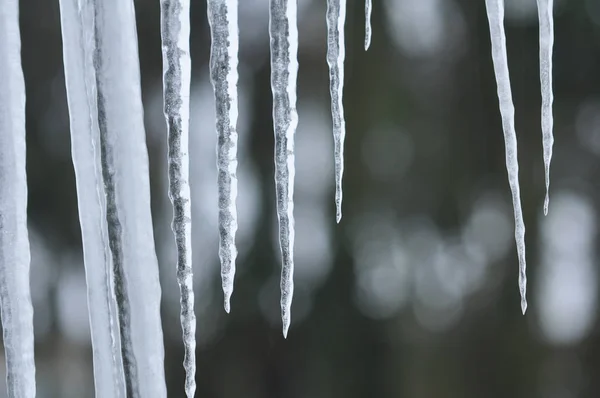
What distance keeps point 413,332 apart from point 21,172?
1.36 m

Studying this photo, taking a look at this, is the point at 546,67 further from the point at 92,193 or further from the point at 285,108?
the point at 92,193

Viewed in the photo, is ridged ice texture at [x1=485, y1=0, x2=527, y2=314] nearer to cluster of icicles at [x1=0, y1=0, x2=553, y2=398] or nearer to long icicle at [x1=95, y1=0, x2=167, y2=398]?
cluster of icicles at [x1=0, y1=0, x2=553, y2=398]

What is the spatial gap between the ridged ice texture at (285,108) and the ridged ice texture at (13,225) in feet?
0.70

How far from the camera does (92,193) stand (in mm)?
612

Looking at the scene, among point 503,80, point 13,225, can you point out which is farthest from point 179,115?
point 503,80

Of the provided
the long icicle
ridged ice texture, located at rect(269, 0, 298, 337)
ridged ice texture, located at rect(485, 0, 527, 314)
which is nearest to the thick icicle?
ridged ice texture, located at rect(485, 0, 527, 314)

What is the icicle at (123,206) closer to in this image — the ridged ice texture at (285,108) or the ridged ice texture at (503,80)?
the ridged ice texture at (285,108)

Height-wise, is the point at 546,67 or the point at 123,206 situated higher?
the point at 546,67

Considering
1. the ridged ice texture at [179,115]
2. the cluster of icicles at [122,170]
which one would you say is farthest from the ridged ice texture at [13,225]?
the ridged ice texture at [179,115]

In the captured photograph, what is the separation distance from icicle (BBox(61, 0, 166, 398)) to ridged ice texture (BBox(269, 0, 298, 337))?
116mm

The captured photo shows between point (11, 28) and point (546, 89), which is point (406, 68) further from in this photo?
point (11, 28)

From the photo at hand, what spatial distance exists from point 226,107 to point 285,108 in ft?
0.19

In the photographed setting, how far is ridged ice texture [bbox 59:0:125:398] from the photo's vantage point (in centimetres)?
59

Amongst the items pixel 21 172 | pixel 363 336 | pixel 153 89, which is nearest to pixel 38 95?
pixel 153 89
